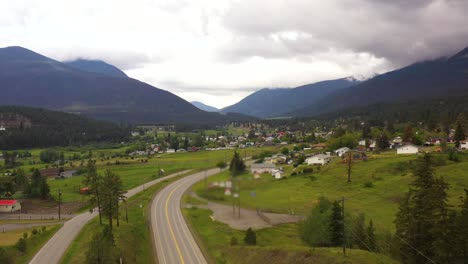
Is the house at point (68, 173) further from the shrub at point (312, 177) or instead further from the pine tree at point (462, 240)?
the pine tree at point (462, 240)

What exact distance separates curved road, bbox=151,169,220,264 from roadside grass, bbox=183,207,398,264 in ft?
4.44

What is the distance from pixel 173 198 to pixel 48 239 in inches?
825

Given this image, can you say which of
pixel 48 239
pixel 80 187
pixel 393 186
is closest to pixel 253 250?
pixel 48 239

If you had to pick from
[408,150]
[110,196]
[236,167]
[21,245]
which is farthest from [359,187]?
[21,245]

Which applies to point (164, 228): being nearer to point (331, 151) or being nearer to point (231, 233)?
point (231, 233)

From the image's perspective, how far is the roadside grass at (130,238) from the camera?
41.8 m

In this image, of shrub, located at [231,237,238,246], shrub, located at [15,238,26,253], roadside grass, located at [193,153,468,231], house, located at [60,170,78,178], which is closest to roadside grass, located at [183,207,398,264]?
shrub, located at [231,237,238,246]

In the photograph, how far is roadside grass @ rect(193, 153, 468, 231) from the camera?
4984cm

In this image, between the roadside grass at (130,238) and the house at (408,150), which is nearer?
the roadside grass at (130,238)

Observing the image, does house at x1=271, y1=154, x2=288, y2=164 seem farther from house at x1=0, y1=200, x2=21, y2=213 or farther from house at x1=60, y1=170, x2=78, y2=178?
house at x1=0, y1=200, x2=21, y2=213

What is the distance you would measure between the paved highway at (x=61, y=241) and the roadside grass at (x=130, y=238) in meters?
0.87

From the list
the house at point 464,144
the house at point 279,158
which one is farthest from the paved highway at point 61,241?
the house at point 464,144

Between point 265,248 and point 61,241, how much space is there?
28282 millimetres

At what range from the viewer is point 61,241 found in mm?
50938
